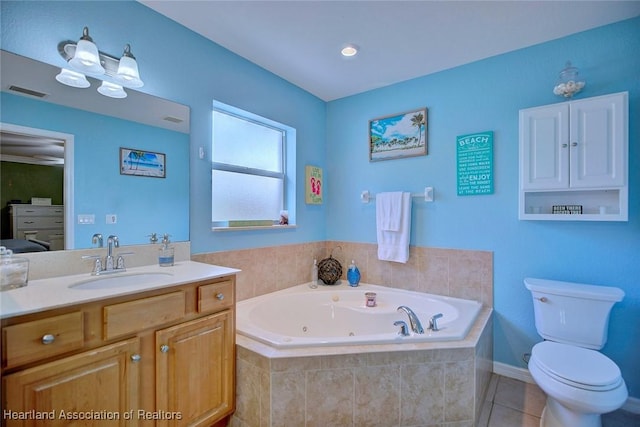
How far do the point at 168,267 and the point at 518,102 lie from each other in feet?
8.86

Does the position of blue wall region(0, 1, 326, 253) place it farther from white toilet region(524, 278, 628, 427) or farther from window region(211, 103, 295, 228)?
white toilet region(524, 278, 628, 427)

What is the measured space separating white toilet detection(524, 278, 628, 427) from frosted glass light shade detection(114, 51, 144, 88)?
2717 mm

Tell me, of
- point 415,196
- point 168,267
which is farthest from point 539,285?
point 168,267

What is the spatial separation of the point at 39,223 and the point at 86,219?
0.59 ft

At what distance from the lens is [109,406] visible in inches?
47.6

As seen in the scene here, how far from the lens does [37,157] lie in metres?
1.43

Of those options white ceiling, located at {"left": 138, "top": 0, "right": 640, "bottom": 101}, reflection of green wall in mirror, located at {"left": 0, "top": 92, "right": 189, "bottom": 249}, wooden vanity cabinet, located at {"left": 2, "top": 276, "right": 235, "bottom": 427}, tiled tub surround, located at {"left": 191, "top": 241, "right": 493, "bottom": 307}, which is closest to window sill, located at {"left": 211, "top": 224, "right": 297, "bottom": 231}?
tiled tub surround, located at {"left": 191, "top": 241, "right": 493, "bottom": 307}

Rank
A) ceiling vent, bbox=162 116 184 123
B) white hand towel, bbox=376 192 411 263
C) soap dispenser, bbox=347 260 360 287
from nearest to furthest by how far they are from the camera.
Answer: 1. ceiling vent, bbox=162 116 184 123
2. white hand towel, bbox=376 192 411 263
3. soap dispenser, bbox=347 260 360 287

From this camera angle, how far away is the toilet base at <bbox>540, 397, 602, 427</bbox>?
1.51 m

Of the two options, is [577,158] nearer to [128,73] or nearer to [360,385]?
[360,385]

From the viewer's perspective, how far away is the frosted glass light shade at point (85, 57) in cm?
145

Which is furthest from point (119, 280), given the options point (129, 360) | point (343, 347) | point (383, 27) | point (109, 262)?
point (383, 27)

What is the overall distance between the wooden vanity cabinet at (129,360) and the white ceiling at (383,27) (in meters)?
1.64

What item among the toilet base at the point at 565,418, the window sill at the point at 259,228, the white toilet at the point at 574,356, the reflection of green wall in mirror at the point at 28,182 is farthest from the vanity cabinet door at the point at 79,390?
the toilet base at the point at 565,418
